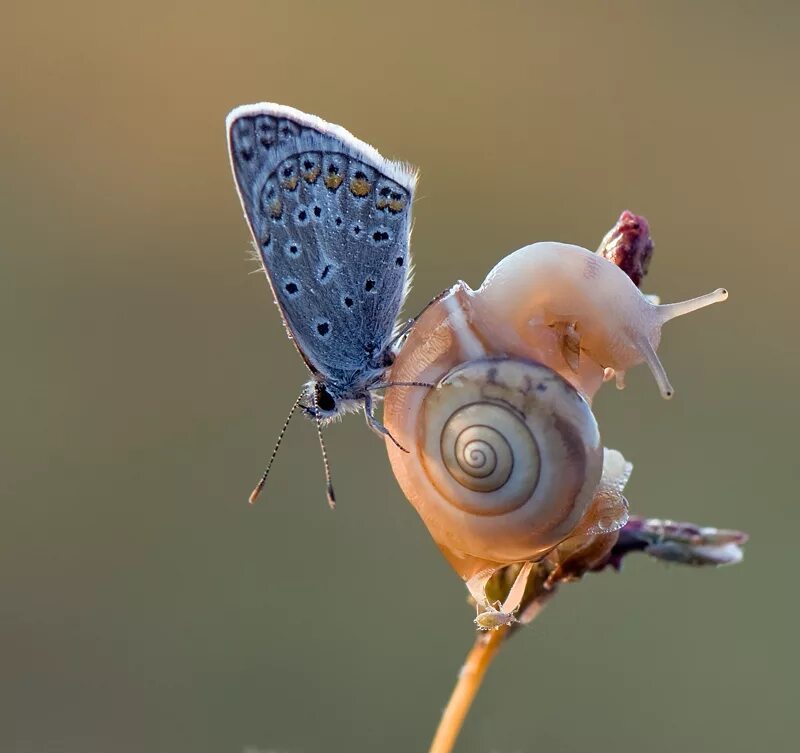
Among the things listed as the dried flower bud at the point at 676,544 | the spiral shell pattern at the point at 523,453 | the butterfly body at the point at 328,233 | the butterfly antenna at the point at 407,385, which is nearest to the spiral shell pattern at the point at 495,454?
the spiral shell pattern at the point at 523,453

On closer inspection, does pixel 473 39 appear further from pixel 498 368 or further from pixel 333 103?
pixel 498 368

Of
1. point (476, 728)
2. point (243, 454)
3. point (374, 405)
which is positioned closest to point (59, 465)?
point (243, 454)

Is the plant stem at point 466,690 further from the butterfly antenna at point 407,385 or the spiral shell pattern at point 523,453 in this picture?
the butterfly antenna at point 407,385

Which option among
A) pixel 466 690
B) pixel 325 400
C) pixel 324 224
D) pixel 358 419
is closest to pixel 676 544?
pixel 466 690

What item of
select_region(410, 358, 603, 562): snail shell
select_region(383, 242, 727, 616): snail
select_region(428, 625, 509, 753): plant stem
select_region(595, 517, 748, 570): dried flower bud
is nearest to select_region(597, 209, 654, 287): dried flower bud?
select_region(383, 242, 727, 616): snail

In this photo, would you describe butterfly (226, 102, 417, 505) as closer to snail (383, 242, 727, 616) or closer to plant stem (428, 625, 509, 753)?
snail (383, 242, 727, 616)

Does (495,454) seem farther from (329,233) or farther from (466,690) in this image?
(329,233)
